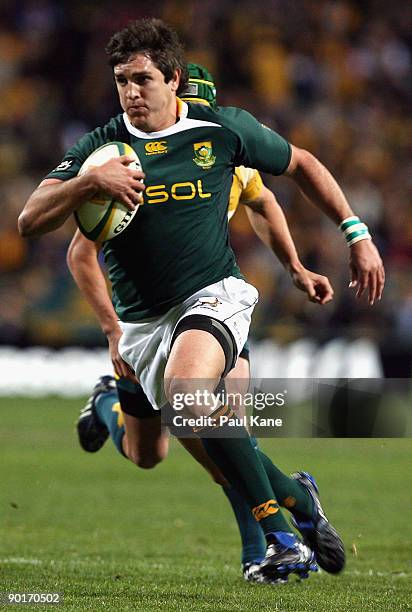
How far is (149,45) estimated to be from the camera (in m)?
4.86

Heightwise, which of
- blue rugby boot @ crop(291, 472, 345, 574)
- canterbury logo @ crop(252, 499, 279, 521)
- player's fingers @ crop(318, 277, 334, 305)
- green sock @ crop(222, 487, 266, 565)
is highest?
player's fingers @ crop(318, 277, 334, 305)

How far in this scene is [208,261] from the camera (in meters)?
5.02

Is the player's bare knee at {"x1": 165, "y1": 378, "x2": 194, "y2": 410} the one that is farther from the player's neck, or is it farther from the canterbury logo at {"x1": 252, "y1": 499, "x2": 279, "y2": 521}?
the player's neck

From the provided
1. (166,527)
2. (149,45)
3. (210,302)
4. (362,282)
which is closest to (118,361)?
(210,302)

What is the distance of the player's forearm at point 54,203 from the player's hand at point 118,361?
109cm

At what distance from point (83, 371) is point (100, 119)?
4.11 meters

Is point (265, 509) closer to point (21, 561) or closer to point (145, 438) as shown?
point (145, 438)

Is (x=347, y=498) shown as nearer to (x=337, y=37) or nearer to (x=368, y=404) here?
(x=368, y=404)

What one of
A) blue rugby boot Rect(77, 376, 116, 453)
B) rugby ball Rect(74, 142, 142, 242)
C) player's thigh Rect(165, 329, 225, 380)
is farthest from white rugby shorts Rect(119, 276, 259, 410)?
blue rugby boot Rect(77, 376, 116, 453)

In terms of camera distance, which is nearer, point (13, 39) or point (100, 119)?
point (100, 119)

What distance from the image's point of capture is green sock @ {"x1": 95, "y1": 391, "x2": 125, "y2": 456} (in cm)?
632

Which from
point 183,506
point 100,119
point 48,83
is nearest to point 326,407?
point 183,506

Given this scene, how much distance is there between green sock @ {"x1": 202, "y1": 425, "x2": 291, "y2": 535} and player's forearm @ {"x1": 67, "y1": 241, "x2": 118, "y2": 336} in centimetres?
126

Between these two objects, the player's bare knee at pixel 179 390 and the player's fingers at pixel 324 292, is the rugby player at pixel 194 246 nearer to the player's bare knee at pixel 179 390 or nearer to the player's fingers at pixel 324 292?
the player's bare knee at pixel 179 390
